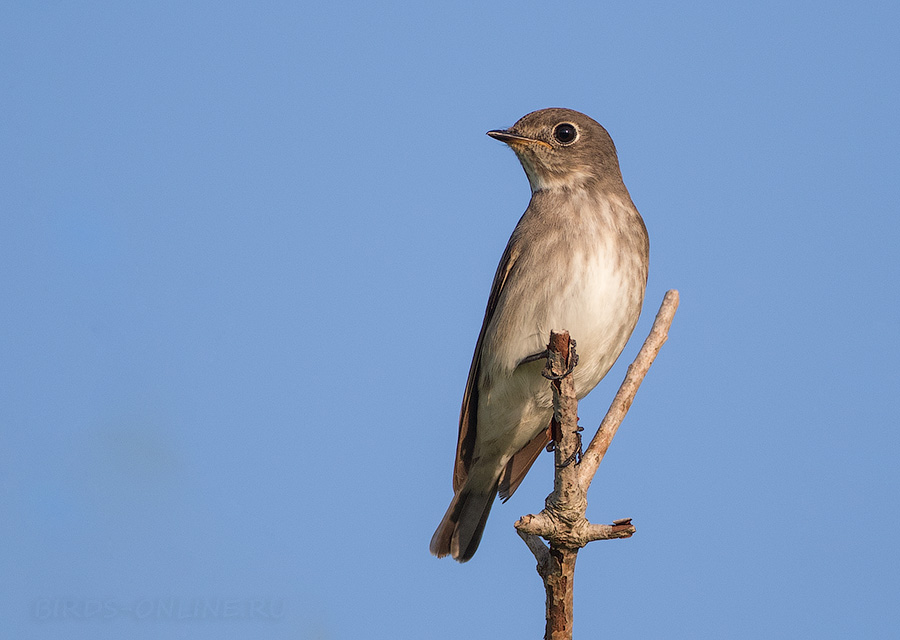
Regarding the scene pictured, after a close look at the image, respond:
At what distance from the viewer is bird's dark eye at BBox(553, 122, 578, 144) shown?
9812 millimetres

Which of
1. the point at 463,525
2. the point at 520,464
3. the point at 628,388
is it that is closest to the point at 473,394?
the point at 520,464

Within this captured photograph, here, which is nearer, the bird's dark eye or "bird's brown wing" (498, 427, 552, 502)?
the bird's dark eye

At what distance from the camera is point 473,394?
9.73m

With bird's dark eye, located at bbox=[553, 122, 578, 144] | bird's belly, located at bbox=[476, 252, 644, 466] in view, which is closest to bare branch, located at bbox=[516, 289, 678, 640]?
bird's belly, located at bbox=[476, 252, 644, 466]

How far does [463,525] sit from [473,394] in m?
1.33

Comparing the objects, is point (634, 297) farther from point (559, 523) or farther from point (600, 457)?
point (559, 523)

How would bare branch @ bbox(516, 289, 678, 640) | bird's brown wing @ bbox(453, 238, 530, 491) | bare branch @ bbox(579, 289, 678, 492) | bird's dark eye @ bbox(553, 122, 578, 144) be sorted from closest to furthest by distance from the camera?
bare branch @ bbox(516, 289, 678, 640)
bare branch @ bbox(579, 289, 678, 492)
bird's brown wing @ bbox(453, 238, 530, 491)
bird's dark eye @ bbox(553, 122, 578, 144)

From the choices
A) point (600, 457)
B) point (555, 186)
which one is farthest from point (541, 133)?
point (600, 457)

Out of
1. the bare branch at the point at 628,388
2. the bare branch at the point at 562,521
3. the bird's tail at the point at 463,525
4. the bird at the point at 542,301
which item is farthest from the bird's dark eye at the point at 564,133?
the bird's tail at the point at 463,525

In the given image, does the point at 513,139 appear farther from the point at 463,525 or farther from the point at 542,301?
the point at 463,525

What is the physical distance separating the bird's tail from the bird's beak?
11.3 feet

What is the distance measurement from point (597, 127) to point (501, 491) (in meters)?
3.81

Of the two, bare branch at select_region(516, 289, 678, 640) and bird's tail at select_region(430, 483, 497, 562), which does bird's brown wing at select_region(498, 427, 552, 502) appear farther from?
bare branch at select_region(516, 289, 678, 640)

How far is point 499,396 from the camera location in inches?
372
